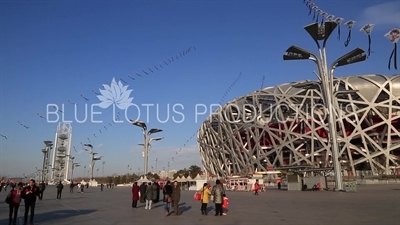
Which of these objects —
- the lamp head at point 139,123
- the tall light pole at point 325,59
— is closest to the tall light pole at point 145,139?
the lamp head at point 139,123

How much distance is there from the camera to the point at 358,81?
53.8 meters

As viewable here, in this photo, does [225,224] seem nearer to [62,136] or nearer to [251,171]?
[251,171]

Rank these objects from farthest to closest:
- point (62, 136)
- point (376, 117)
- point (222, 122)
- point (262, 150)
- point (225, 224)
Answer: point (62, 136) → point (222, 122) → point (262, 150) → point (376, 117) → point (225, 224)

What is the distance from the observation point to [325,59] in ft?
99.7

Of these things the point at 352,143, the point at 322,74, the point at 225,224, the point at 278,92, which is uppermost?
the point at 278,92

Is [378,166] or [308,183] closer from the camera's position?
[308,183]

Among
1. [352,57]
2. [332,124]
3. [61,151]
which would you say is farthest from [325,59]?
[61,151]

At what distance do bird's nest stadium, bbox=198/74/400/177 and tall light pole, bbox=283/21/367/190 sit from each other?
724 inches

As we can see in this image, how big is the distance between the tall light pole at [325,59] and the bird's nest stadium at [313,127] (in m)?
18.4

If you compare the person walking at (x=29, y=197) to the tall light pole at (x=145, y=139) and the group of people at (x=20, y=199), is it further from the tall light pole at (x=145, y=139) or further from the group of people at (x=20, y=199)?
the tall light pole at (x=145, y=139)

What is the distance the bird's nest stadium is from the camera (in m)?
50.3

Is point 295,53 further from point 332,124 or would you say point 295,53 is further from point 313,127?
point 313,127

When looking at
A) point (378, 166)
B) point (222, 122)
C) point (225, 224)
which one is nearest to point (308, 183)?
point (225, 224)

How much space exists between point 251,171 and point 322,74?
3110 cm
